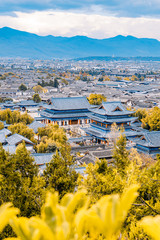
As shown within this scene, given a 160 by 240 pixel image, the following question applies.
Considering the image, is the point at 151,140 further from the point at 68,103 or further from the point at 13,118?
the point at 13,118

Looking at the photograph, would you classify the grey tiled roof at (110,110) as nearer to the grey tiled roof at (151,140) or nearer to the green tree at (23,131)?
the grey tiled roof at (151,140)

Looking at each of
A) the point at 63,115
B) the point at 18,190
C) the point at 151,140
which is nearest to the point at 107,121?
the point at 151,140

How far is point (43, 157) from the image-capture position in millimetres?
19094

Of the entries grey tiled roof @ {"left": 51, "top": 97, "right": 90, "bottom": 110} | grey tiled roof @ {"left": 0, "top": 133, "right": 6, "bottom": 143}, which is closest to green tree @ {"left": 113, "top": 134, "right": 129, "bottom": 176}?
grey tiled roof @ {"left": 0, "top": 133, "right": 6, "bottom": 143}

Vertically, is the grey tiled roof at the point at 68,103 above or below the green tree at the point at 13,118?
above

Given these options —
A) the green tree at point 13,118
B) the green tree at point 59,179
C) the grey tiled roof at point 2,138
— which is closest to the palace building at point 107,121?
the green tree at point 13,118

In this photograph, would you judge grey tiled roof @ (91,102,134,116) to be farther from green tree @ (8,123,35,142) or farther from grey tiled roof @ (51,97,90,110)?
green tree @ (8,123,35,142)

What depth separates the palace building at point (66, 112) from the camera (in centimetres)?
3712

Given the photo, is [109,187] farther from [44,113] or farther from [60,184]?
[44,113]

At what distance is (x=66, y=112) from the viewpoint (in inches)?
1496

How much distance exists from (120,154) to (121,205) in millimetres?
14305

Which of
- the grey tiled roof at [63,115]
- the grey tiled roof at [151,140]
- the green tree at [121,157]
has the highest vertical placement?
the green tree at [121,157]

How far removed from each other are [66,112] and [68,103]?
5.77ft

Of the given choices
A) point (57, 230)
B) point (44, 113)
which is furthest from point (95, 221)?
point (44, 113)
